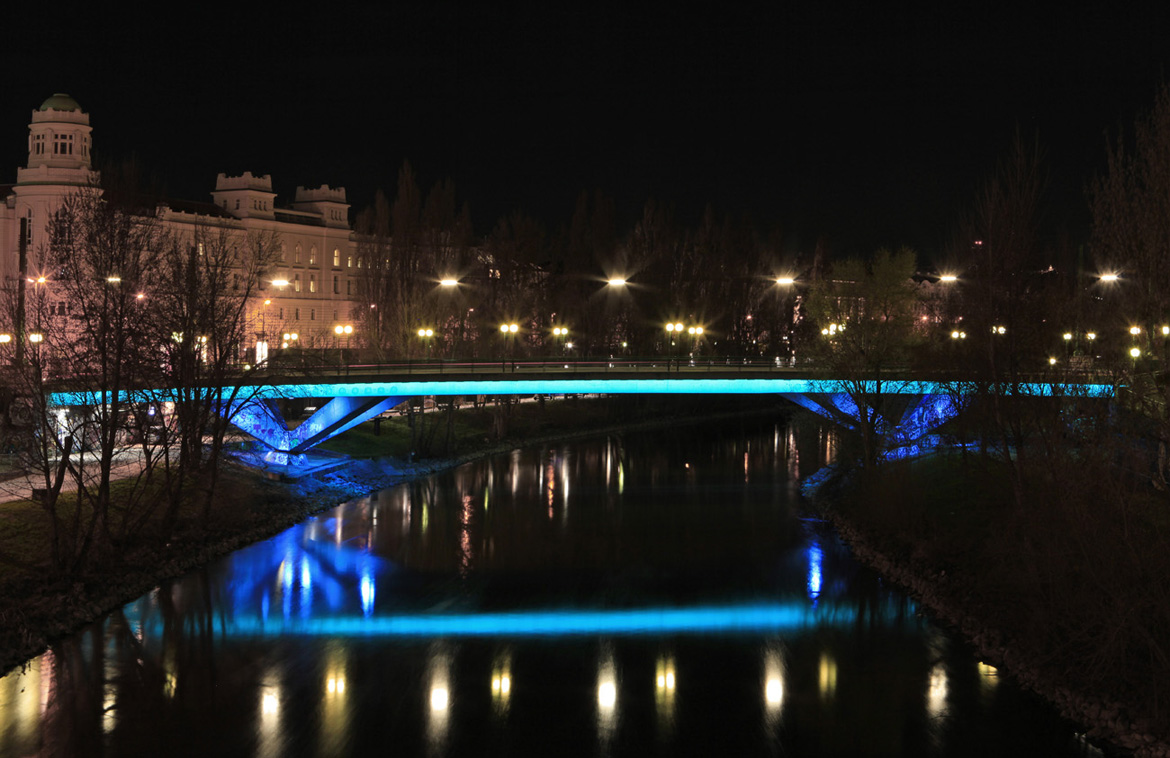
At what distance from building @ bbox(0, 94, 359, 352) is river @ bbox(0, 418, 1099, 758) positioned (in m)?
24.8

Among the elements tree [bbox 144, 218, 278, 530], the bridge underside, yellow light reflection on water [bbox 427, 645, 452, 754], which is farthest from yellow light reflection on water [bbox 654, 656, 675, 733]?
the bridge underside

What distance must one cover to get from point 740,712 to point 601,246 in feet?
158

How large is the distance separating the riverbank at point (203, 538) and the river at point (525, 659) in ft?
1.75

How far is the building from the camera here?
5434 centimetres

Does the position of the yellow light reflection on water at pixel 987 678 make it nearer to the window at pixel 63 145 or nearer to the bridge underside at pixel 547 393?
the bridge underside at pixel 547 393

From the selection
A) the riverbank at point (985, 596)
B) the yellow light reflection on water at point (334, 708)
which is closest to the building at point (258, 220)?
the riverbank at point (985, 596)

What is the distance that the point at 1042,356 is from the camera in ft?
78.9

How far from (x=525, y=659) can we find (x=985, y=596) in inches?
346

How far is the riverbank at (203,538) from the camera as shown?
18.6 meters

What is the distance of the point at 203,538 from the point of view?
25922 mm

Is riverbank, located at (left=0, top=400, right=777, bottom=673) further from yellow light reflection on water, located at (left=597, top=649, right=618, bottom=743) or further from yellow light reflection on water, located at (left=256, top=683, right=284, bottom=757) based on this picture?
yellow light reflection on water, located at (left=597, top=649, right=618, bottom=743)

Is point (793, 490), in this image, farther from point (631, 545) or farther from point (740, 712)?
point (740, 712)

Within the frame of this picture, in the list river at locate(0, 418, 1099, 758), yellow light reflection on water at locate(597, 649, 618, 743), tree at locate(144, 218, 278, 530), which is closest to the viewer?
river at locate(0, 418, 1099, 758)

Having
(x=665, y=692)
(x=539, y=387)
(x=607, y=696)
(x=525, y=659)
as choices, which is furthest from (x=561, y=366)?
(x=607, y=696)
